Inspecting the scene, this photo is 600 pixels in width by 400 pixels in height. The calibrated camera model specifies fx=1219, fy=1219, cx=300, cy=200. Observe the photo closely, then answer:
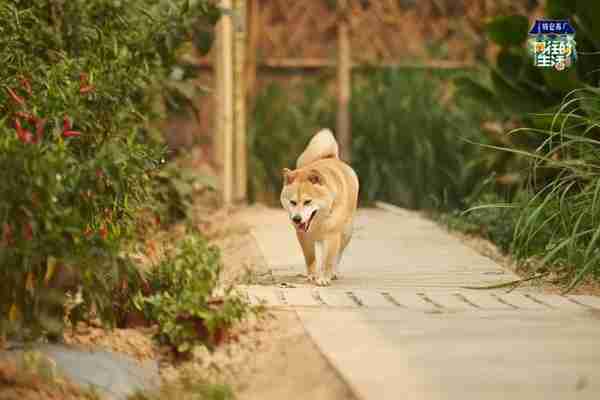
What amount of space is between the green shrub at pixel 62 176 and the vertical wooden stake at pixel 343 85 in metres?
5.01

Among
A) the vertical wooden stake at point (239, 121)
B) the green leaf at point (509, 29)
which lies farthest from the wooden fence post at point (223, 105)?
the green leaf at point (509, 29)

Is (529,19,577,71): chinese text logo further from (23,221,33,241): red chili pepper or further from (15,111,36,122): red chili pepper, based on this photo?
(23,221,33,241): red chili pepper

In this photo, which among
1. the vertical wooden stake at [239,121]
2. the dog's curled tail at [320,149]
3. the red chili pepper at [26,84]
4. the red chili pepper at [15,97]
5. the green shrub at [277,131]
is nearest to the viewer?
the red chili pepper at [15,97]

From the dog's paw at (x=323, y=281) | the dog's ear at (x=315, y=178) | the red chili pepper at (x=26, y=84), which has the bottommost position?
the dog's paw at (x=323, y=281)

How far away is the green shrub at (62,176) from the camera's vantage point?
4.06 metres

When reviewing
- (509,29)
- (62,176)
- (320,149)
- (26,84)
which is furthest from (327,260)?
(509,29)

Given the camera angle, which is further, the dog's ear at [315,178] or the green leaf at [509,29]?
the green leaf at [509,29]

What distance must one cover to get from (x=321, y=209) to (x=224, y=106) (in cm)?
409

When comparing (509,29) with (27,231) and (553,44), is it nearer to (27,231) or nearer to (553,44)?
(553,44)

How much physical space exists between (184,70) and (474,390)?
215 inches

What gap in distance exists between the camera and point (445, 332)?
4516mm

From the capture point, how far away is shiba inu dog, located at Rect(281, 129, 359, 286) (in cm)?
599

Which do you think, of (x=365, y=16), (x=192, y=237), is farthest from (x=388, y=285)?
(x=365, y=16)

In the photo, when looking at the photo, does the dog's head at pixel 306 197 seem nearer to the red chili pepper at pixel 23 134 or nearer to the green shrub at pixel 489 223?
the green shrub at pixel 489 223
